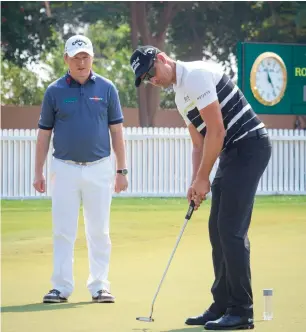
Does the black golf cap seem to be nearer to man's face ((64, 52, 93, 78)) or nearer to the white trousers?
man's face ((64, 52, 93, 78))

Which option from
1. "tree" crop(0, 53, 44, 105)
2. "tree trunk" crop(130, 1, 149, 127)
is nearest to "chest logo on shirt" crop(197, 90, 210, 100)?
"tree trunk" crop(130, 1, 149, 127)

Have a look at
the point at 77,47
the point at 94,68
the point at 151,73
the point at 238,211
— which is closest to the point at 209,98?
the point at 151,73

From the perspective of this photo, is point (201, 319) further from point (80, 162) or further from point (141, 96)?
point (141, 96)

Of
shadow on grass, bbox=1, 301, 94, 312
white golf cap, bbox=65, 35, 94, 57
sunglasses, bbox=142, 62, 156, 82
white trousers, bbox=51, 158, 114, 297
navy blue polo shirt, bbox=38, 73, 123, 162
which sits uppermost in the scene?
white golf cap, bbox=65, 35, 94, 57

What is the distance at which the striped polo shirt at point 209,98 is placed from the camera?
7762 millimetres

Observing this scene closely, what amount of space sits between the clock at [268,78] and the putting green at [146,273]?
561 cm

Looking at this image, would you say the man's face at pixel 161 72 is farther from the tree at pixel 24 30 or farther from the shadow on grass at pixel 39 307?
the tree at pixel 24 30

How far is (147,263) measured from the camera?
1243 centimetres

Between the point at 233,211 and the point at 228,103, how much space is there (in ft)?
2.34

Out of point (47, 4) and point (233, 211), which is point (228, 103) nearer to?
point (233, 211)

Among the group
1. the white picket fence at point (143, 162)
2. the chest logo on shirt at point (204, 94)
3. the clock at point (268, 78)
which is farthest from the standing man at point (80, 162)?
the white picket fence at point (143, 162)

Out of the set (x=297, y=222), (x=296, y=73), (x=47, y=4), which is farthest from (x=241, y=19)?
(x=297, y=222)

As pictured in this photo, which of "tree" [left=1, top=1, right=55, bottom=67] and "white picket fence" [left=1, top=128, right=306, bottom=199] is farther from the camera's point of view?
"tree" [left=1, top=1, right=55, bottom=67]

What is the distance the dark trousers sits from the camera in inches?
313
